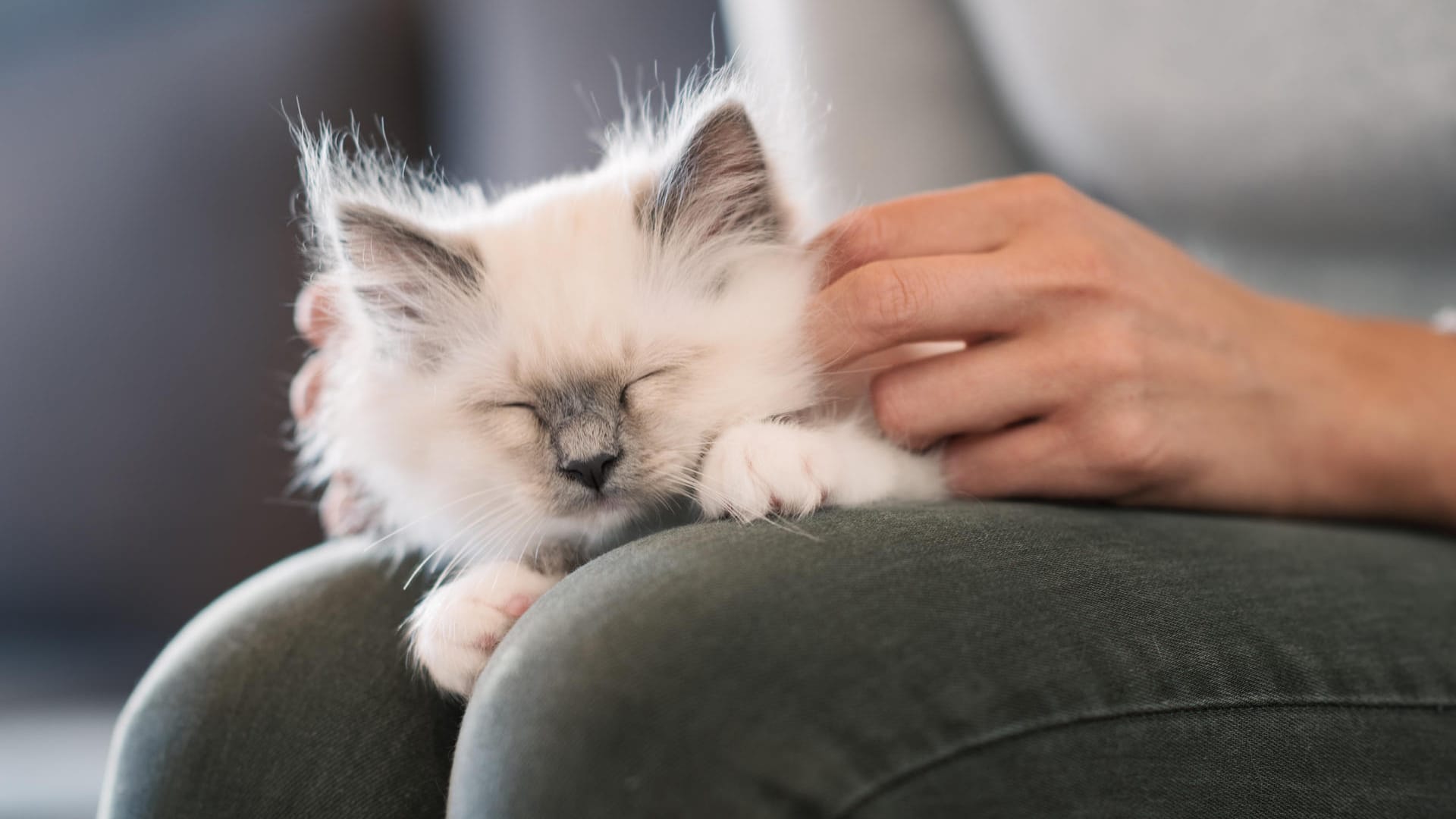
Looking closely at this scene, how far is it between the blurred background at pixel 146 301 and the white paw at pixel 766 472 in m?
1.60

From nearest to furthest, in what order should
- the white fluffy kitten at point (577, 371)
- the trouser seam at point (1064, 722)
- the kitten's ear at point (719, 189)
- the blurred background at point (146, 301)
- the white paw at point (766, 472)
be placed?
1. the trouser seam at point (1064, 722)
2. the white paw at point (766, 472)
3. the white fluffy kitten at point (577, 371)
4. the kitten's ear at point (719, 189)
5. the blurred background at point (146, 301)

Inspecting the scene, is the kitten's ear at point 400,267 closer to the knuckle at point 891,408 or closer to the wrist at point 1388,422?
the knuckle at point 891,408

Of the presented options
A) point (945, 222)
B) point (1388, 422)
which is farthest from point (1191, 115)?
point (945, 222)

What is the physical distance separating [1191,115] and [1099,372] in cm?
90

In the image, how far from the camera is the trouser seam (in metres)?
0.54

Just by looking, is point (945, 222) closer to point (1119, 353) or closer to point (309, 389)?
point (1119, 353)

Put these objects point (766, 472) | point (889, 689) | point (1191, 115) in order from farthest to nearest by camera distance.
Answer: point (1191, 115) < point (766, 472) < point (889, 689)

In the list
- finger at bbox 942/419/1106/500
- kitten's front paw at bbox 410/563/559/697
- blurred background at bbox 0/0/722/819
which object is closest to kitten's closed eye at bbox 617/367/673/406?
kitten's front paw at bbox 410/563/559/697

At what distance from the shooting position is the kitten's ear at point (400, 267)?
1.08 meters

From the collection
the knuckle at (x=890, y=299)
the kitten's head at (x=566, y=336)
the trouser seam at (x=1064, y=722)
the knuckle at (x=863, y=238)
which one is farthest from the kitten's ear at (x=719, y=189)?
the trouser seam at (x=1064, y=722)

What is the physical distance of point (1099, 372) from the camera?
100cm

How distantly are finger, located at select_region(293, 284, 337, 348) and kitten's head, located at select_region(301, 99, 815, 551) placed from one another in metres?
0.09

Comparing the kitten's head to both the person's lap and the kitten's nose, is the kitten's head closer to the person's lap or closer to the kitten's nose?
the kitten's nose

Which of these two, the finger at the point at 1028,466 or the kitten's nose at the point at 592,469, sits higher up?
the kitten's nose at the point at 592,469
